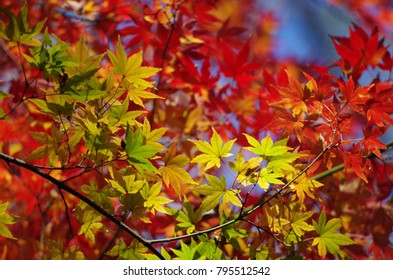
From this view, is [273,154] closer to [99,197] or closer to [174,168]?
[174,168]

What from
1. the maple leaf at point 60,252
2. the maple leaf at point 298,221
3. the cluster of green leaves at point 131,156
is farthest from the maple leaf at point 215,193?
the maple leaf at point 60,252

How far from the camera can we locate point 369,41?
49.7 inches

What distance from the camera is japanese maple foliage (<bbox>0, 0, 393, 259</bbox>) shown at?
2.52ft

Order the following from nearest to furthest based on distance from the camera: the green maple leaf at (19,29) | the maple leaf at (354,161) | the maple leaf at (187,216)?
the green maple leaf at (19,29) → the maple leaf at (187,216) → the maple leaf at (354,161)

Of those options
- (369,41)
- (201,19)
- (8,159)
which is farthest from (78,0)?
(8,159)

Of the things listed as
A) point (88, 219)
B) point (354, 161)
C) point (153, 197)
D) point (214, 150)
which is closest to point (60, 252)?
point (88, 219)

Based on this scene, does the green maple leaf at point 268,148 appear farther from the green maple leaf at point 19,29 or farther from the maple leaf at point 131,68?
the green maple leaf at point 19,29

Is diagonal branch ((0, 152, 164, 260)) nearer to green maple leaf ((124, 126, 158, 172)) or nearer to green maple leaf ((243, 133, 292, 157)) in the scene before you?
green maple leaf ((124, 126, 158, 172))

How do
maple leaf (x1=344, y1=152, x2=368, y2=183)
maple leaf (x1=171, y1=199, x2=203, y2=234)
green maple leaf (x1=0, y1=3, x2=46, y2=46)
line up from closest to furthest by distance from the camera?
green maple leaf (x1=0, y1=3, x2=46, y2=46), maple leaf (x1=171, y1=199, x2=203, y2=234), maple leaf (x1=344, y1=152, x2=368, y2=183)

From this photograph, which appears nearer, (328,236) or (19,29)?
(19,29)

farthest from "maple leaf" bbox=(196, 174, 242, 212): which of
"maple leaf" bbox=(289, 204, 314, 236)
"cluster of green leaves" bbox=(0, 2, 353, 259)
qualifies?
"maple leaf" bbox=(289, 204, 314, 236)

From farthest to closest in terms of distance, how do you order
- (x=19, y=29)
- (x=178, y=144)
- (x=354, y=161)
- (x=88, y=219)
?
1. (x=178, y=144)
2. (x=354, y=161)
3. (x=88, y=219)
4. (x=19, y=29)

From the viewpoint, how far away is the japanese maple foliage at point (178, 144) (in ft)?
2.52

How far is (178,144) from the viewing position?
1.27 meters
